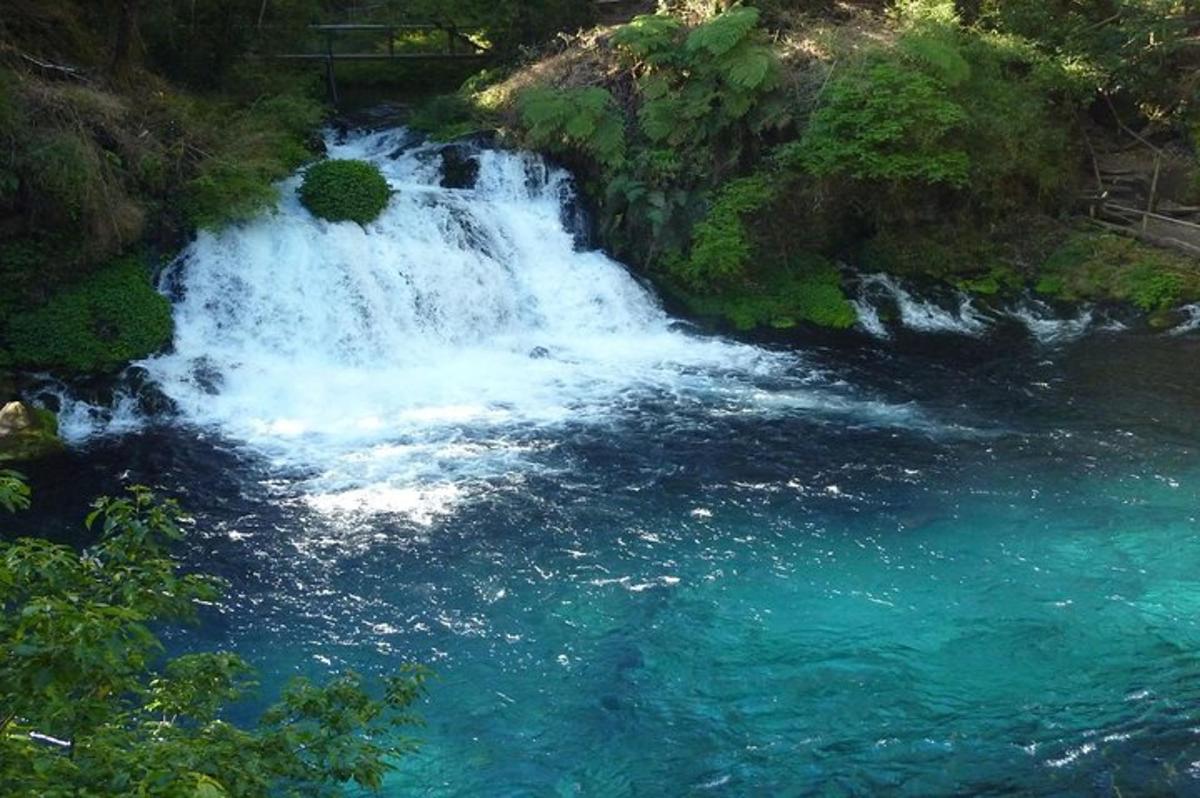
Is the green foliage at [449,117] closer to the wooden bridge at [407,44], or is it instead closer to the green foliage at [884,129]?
the wooden bridge at [407,44]

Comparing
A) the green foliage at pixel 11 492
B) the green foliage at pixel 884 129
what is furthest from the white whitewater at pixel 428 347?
the green foliage at pixel 11 492

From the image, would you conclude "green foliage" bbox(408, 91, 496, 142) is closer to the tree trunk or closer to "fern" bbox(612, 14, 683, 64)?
"fern" bbox(612, 14, 683, 64)

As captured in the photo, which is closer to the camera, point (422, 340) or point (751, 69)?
point (422, 340)

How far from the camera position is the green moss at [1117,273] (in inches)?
728

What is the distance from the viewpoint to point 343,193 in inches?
672

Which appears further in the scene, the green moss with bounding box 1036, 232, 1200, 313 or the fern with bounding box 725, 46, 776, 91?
the green moss with bounding box 1036, 232, 1200, 313

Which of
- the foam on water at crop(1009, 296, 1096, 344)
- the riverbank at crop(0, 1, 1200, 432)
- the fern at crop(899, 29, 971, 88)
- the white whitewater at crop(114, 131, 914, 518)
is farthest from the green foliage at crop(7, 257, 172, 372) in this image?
the foam on water at crop(1009, 296, 1096, 344)

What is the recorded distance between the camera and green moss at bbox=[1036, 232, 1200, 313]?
18500 mm

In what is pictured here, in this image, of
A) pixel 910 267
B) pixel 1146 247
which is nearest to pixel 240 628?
pixel 910 267

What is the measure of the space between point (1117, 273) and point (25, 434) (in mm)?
16702

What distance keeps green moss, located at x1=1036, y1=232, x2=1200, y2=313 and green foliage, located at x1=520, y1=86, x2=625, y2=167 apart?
7.65 meters

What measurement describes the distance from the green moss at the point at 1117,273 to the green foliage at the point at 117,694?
16712 millimetres

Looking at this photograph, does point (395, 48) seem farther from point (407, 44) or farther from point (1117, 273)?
point (1117, 273)

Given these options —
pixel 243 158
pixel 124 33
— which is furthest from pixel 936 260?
pixel 124 33
